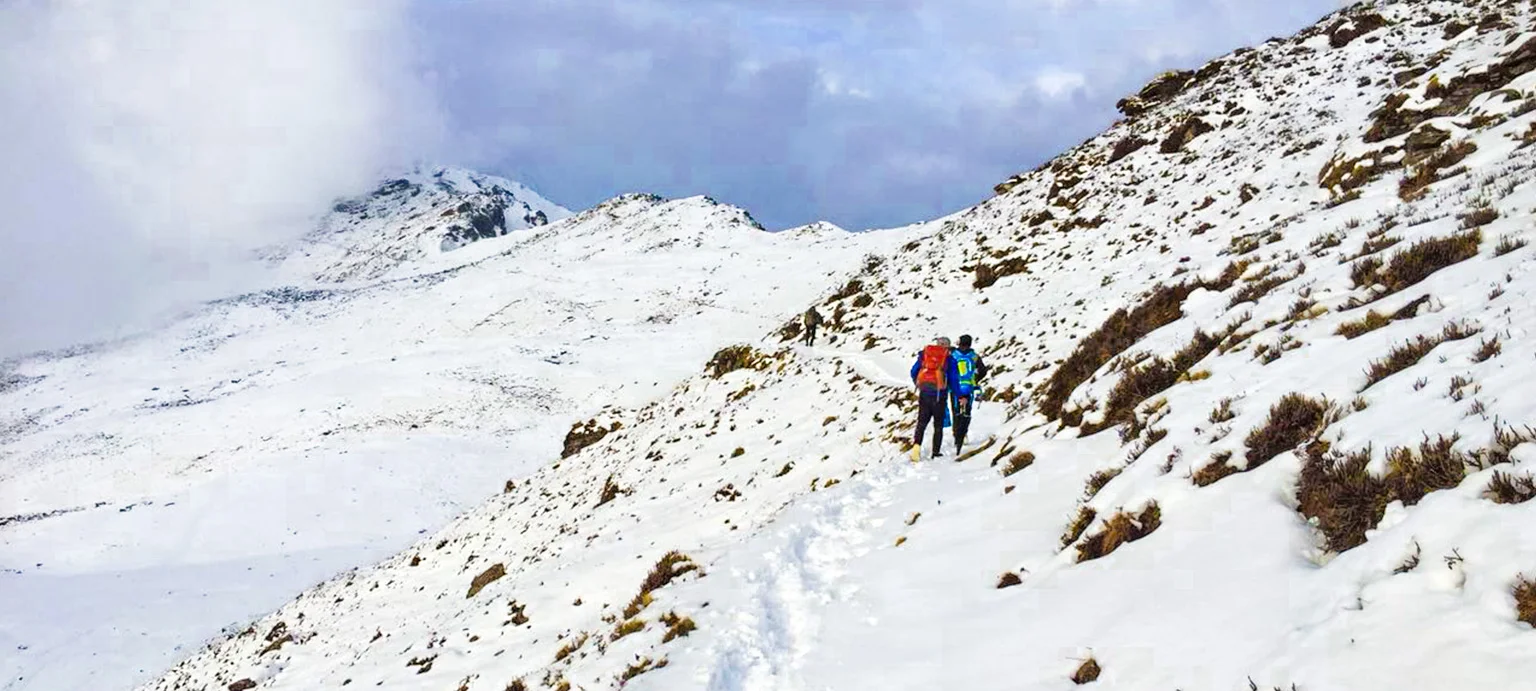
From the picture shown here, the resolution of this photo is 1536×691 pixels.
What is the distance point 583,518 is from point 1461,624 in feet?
68.7

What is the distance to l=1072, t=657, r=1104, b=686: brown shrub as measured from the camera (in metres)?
5.38

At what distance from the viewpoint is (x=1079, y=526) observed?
312 inches

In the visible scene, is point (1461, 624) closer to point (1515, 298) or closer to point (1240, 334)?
point (1515, 298)

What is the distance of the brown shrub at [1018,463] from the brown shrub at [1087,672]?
5.75 meters

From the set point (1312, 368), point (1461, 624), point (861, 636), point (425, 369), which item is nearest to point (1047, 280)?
point (1312, 368)

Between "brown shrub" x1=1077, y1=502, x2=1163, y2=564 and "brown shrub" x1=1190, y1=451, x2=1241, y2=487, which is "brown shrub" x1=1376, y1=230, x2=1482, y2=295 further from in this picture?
"brown shrub" x1=1077, y1=502, x2=1163, y2=564

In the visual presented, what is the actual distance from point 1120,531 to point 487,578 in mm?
17219

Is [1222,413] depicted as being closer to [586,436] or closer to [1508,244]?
[1508,244]

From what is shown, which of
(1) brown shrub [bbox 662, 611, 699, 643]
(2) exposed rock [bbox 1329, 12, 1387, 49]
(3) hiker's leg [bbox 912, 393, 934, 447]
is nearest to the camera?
(1) brown shrub [bbox 662, 611, 699, 643]

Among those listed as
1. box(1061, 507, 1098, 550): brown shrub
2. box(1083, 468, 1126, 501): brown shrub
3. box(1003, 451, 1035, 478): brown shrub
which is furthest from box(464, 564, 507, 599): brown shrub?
box(1061, 507, 1098, 550): brown shrub

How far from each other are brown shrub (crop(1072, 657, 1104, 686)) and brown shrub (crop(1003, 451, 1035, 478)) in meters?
5.75

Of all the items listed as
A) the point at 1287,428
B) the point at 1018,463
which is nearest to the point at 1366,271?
the point at 1287,428

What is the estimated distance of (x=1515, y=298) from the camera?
7.55 meters

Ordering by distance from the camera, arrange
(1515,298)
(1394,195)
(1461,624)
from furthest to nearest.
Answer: (1394,195) < (1515,298) < (1461,624)
